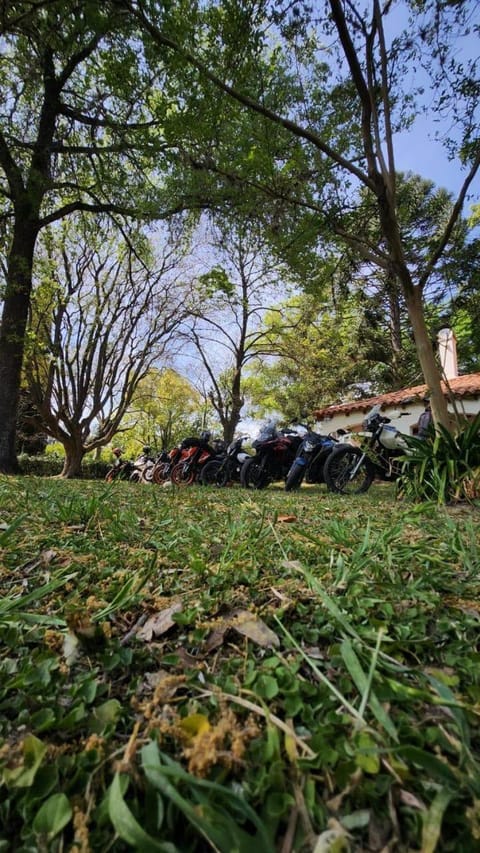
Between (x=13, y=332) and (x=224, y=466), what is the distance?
4.63 metres

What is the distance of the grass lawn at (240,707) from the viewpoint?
38 centimetres

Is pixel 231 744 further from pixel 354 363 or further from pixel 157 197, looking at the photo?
pixel 354 363

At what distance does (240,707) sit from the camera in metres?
0.53

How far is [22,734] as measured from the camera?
499 millimetres

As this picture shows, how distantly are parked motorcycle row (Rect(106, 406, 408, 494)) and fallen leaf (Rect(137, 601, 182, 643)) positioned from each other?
259 centimetres

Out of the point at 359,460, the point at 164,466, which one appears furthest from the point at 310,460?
the point at 164,466

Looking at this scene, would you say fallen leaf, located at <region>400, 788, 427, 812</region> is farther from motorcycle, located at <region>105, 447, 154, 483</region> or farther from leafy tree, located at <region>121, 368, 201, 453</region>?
leafy tree, located at <region>121, 368, 201, 453</region>

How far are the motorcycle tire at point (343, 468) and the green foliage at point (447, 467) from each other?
6.34 feet

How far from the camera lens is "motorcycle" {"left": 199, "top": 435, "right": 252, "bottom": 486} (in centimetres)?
724

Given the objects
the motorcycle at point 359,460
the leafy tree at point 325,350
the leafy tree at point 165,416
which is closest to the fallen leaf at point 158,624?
the motorcycle at point 359,460

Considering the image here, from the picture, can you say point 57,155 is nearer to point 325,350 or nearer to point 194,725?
point 194,725

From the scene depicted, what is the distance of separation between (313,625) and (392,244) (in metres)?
3.94

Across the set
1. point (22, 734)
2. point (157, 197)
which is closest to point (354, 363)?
point (157, 197)

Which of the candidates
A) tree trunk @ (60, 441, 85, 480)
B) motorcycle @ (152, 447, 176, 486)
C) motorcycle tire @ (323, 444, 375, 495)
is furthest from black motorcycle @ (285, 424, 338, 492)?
tree trunk @ (60, 441, 85, 480)
